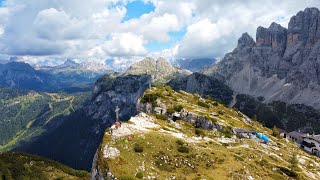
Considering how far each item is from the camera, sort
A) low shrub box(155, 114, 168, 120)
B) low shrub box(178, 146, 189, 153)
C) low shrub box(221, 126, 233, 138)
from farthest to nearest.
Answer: low shrub box(155, 114, 168, 120), low shrub box(221, 126, 233, 138), low shrub box(178, 146, 189, 153)

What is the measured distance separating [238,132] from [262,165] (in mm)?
41578

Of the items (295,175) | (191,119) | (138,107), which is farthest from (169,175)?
(138,107)

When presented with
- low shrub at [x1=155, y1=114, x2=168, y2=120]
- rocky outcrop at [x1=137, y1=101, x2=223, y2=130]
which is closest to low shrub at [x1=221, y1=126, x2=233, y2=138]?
rocky outcrop at [x1=137, y1=101, x2=223, y2=130]

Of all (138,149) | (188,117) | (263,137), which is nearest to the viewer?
(138,149)

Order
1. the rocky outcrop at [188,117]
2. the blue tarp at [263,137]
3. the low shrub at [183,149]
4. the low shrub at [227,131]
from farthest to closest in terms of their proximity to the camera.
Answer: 1. the rocky outcrop at [188,117]
2. the blue tarp at [263,137]
3. the low shrub at [227,131]
4. the low shrub at [183,149]

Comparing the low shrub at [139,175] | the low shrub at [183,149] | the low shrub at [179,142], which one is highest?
the low shrub at [179,142]

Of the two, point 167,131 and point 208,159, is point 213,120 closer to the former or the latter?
point 167,131

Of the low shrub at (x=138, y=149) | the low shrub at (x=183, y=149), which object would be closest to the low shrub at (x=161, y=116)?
the low shrub at (x=183, y=149)

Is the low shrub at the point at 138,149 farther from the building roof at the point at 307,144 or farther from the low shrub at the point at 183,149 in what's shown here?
the building roof at the point at 307,144

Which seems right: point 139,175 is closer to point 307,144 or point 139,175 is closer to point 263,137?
point 263,137

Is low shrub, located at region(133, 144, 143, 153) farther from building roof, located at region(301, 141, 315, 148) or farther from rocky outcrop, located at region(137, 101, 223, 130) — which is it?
building roof, located at region(301, 141, 315, 148)

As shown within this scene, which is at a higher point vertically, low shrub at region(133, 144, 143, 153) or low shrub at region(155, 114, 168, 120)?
low shrub at region(133, 144, 143, 153)

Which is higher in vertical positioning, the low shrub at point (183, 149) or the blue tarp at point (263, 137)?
A: the low shrub at point (183, 149)

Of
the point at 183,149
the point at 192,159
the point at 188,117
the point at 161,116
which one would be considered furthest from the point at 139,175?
the point at 188,117
